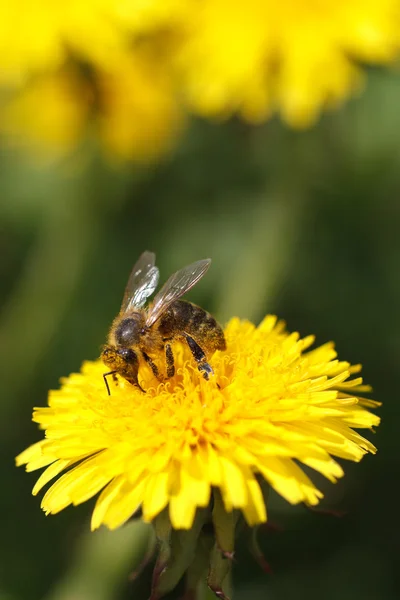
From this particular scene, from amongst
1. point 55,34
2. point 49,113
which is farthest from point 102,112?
point 55,34

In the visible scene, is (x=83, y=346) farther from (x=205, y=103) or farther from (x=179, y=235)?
(x=205, y=103)

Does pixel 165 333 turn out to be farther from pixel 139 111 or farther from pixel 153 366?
pixel 139 111

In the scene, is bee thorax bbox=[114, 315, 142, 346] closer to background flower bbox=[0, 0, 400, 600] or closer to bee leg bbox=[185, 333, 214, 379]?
bee leg bbox=[185, 333, 214, 379]

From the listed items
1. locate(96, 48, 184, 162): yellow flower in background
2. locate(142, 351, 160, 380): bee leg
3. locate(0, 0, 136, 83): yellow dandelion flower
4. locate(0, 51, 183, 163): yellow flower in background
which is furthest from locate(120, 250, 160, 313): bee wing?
locate(96, 48, 184, 162): yellow flower in background

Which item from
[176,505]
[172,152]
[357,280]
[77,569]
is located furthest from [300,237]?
[176,505]

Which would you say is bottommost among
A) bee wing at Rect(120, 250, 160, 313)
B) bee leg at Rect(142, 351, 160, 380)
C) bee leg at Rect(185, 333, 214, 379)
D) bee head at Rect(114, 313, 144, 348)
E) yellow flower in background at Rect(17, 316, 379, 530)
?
yellow flower in background at Rect(17, 316, 379, 530)
